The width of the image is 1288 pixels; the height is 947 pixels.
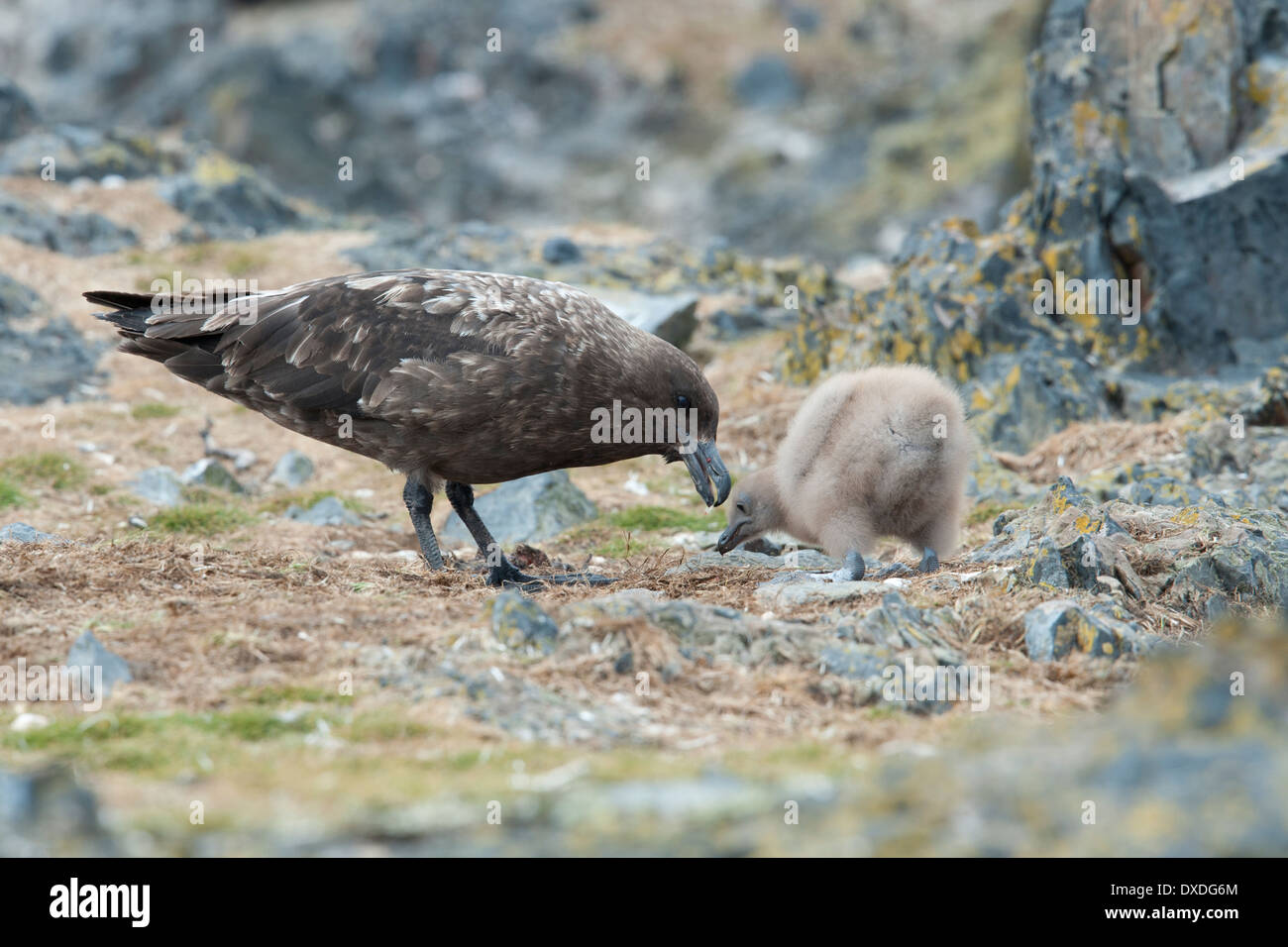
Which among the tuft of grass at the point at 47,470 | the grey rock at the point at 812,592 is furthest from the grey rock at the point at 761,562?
the tuft of grass at the point at 47,470

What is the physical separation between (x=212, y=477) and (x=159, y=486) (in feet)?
1.64

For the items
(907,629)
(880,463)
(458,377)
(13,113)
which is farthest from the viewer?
(13,113)

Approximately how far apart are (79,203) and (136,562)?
475 inches

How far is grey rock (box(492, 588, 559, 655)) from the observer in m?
5.60

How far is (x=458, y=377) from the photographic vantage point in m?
7.32

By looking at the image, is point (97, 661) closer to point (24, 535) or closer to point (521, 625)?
point (521, 625)

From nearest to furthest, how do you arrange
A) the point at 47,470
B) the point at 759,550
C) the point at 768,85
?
1. the point at 759,550
2. the point at 47,470
3. the point at 768,85

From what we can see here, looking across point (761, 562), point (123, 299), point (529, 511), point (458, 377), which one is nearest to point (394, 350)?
point (458, 377)

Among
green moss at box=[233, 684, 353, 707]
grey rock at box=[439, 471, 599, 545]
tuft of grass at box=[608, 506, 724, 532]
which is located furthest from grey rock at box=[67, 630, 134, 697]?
tuft of grass at box=[608, 506, 724, 532]

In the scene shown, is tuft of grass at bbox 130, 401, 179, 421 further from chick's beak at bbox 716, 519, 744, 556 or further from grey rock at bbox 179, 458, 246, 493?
chick's beak at bbox 716, 519, 744, 556

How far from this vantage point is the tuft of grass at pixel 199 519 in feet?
30.3

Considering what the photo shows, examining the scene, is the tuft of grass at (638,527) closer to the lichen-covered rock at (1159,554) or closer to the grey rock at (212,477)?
the lichen-covered rock at (1159,554)

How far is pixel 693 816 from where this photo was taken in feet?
12.4
